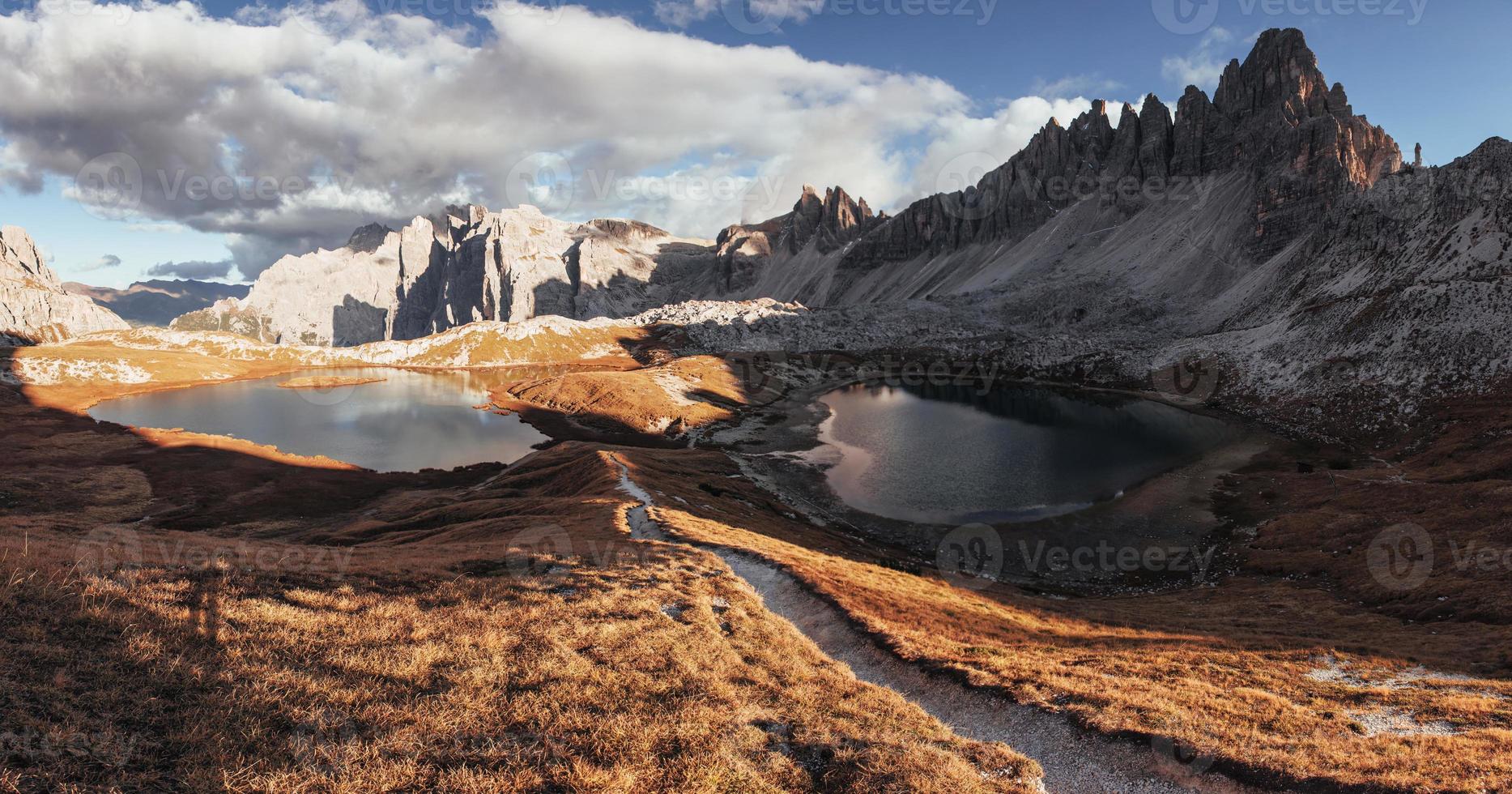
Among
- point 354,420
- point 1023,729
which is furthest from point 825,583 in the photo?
point 354,420

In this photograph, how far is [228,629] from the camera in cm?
1391

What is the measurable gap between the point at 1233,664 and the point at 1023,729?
12.0m

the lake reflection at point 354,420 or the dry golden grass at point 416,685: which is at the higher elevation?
the dry golden grass at point 416,685

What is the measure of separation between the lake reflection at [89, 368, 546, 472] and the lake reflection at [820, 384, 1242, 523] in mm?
56309

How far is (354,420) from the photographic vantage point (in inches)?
4825

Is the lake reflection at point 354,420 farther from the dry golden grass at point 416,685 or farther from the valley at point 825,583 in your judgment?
the dry golden grass at point 416,685

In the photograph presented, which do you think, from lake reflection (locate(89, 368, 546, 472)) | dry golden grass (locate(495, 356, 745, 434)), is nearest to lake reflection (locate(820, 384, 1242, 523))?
dry golden grass (locate(495, 356, 745, 434))

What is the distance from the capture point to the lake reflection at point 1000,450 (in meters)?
67.6

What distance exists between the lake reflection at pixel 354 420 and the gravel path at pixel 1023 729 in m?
78.7

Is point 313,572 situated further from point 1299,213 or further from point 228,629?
point 1299,213

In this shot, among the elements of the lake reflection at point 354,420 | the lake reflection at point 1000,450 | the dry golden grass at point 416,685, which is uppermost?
the dry golden grass at point 416,685

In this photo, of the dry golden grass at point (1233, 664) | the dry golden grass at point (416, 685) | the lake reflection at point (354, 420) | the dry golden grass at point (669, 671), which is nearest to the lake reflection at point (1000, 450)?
the dry golden grass at point (1233, 664)

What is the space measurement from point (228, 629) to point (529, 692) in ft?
24.0

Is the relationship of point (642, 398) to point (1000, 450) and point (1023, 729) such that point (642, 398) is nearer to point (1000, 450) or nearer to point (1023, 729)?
point (1000, 450)
